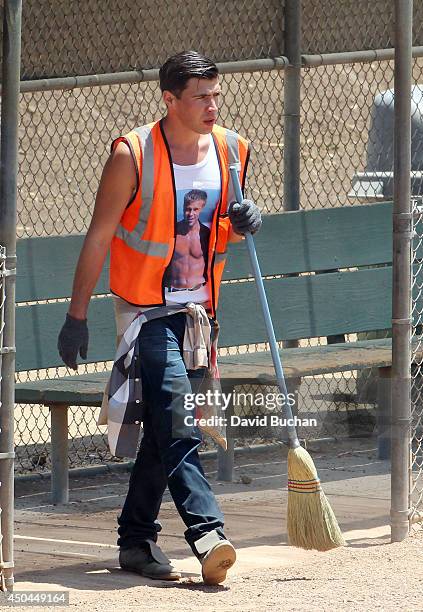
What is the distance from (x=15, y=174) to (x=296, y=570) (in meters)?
1.68

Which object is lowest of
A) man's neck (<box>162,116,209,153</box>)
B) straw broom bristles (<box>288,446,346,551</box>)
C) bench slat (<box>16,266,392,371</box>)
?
straw broom bristles (<box>288,446,346,551</box>)

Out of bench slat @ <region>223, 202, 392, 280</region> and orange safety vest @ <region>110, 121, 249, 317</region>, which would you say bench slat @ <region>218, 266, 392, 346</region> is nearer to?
bench slat @ <region>223, 202, 392, 280</region>

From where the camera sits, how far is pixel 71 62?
674 centimetres

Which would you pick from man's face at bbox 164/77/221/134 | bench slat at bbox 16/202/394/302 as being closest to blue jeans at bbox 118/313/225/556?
man's face at bbox 164/77/221/134

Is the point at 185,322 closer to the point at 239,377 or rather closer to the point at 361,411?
the point at 239,377

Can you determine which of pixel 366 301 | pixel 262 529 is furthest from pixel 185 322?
pixel 366 301

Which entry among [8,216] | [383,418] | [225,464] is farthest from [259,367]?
[8,216]

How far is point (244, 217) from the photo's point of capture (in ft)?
16.4

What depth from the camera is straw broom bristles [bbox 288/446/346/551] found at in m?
4.92

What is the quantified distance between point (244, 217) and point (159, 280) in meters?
0.37

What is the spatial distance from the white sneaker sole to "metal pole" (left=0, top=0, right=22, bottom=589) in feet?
2.11

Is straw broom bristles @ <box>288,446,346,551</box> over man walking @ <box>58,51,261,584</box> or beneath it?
beneath

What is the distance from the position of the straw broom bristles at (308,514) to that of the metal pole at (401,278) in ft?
1.79

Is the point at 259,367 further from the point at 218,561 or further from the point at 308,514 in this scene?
the point at 218,561
